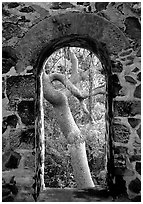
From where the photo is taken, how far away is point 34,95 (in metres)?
3.20

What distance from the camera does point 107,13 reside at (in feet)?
10.5

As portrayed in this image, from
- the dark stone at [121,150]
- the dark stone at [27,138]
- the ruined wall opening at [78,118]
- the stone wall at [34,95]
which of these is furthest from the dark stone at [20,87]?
the ruined wall opening at [78,118]

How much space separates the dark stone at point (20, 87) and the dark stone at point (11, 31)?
41 cm

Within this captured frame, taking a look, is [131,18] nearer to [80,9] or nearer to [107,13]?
[107,13]

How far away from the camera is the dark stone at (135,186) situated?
314 centimetres

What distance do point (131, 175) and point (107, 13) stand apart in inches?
62.9

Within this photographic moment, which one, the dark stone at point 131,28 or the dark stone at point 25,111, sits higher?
the dark stone at point 131,28

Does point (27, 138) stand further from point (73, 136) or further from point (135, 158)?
point (73, 136)

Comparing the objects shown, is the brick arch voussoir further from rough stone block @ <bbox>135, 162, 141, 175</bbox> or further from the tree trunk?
the tree trunk

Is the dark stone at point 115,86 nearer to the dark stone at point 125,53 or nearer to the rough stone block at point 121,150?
the dark stone at point 125,53

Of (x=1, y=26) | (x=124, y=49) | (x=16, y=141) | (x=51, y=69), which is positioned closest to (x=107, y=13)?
(x=124, y=49)

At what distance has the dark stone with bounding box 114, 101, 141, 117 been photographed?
10.5ft

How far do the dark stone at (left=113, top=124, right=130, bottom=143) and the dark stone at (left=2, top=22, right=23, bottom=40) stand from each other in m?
A: 1.33

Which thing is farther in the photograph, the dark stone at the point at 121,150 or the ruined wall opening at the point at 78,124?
the ruined wall opening at the point at 78,124
